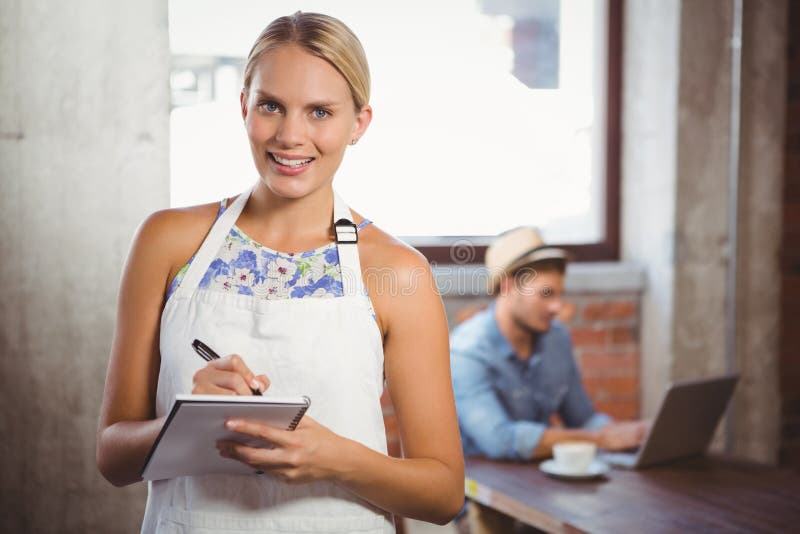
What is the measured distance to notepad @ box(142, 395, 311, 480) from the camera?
1.10m

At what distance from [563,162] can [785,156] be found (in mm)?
955

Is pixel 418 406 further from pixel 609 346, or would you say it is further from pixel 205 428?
pixel 609 346

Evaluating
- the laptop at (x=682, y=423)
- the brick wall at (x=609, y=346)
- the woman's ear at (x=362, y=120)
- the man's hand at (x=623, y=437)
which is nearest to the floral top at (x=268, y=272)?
the woman's ear at (x=362, y=120)

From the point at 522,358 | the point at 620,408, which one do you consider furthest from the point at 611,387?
the point at 522,358

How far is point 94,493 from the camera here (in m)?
1.69

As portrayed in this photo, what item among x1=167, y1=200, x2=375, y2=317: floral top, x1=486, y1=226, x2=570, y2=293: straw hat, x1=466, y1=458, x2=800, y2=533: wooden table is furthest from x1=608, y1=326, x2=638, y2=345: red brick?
x1=167, y1=200, x2=375, y2=317: floral top

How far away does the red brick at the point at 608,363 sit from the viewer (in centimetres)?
369

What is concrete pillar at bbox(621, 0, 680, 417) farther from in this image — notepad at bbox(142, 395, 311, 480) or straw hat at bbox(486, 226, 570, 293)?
notepad at bbox(142, 395, 311, 480)

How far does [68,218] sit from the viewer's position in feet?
5.46

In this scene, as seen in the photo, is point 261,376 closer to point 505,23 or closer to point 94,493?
point 94,493

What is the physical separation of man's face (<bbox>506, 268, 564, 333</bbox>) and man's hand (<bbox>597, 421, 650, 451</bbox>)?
53 centimetres

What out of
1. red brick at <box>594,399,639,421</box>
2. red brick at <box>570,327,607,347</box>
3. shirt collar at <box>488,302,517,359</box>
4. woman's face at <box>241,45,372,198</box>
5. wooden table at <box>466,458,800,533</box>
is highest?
woman's face at <box>241,45,372,198</box>

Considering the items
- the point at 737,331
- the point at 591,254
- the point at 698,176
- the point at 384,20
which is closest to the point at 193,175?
the point at 384,20

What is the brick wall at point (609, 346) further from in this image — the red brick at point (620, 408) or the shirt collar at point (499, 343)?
the shirt collar at point (499, 343)
